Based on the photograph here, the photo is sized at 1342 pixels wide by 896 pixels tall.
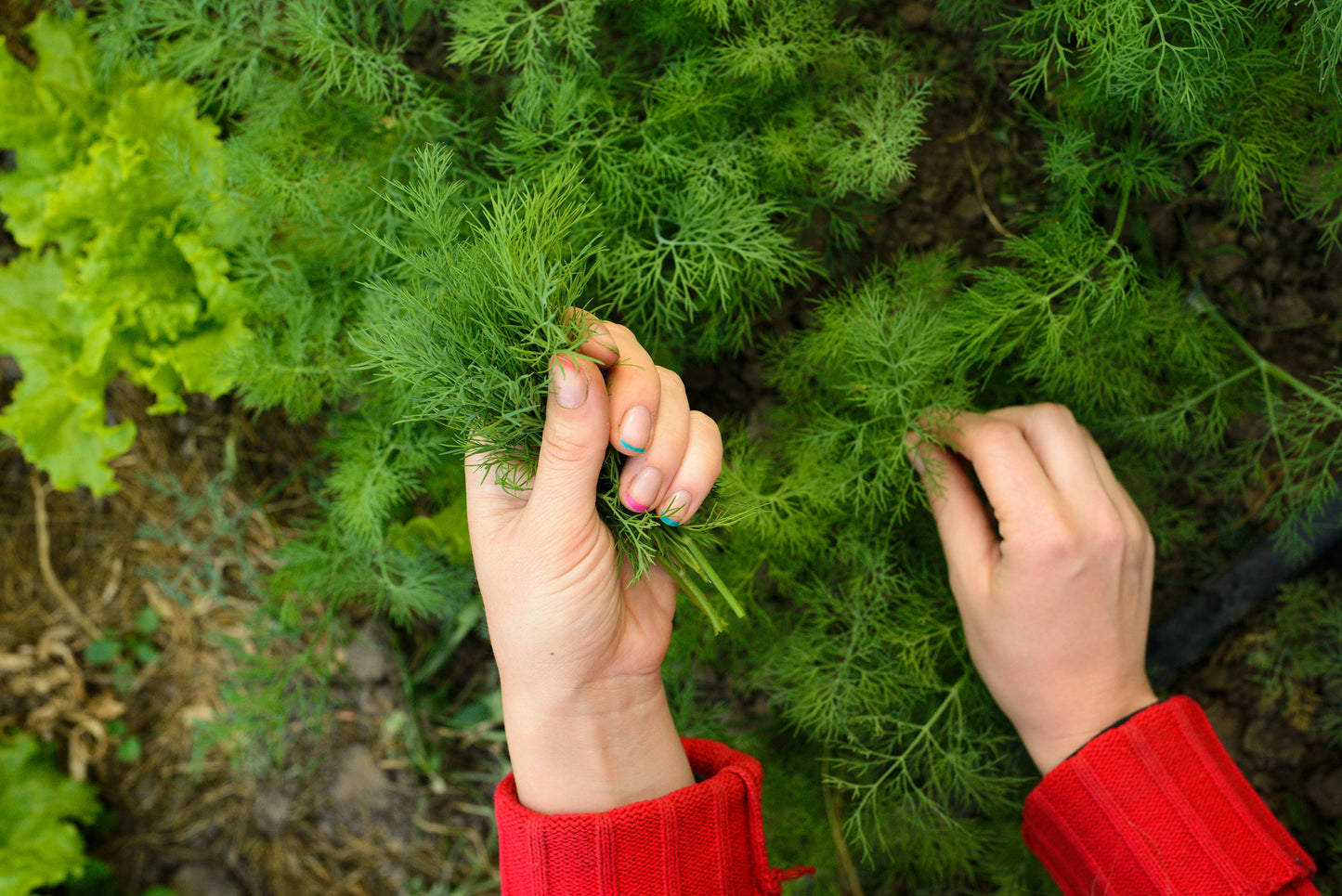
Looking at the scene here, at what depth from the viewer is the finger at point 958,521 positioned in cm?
137

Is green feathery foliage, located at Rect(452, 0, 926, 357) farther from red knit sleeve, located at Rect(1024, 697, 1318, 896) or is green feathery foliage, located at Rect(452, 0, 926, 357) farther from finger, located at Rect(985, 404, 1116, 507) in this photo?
red knit sleeve, located at Rect(1024, 697, 1318, 896)

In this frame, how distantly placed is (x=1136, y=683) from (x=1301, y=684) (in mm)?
765

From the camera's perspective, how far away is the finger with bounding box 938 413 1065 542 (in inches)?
51.6

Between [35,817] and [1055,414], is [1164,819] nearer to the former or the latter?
[1055,414]

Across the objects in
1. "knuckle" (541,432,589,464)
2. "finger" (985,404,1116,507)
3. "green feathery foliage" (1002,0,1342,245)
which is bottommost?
"finger" (985,404,1116,507)

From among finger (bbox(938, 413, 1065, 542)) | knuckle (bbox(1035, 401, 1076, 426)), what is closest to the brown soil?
finger (bbox(938, 413, 1065, 542))

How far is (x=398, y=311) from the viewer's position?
1.06 meters

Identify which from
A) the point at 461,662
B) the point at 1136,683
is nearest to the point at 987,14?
the point at 1136,683

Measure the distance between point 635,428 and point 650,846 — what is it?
610 millimetres

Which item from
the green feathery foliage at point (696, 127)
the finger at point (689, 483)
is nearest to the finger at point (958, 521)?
the green feathery foliage at point (696, 127)

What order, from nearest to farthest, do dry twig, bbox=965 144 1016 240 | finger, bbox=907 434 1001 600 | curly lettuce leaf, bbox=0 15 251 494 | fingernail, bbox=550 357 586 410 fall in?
fingernail, bbox=550 357 586 410
finger, bbox=907 434 1001 600
curly lettuce leaf, bbox=0 15 251 494
dry twig, bbox=965 144 1016 240

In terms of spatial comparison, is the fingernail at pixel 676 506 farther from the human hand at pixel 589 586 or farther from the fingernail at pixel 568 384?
A: the fingernail at pixel 568 384

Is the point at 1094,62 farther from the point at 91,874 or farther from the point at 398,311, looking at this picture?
the point at 91,874

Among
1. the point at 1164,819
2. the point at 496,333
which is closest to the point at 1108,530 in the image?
the point at 1164,819
